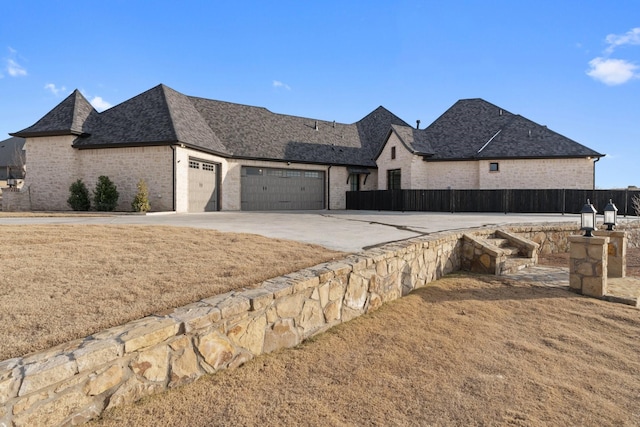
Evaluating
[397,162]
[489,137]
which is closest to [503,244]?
[397,162]

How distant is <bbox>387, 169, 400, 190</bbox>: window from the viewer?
925 inches

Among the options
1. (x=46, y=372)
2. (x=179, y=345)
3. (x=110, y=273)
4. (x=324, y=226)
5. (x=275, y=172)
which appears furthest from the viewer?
(x=275, y=172)

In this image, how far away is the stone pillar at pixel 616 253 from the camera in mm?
7242

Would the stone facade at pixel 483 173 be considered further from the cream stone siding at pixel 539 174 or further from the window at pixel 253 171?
the window at pixel 253 171

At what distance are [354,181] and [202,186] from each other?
11588mm

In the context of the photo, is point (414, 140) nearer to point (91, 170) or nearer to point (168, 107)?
point (168, 107)

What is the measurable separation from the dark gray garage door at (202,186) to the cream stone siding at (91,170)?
148cm

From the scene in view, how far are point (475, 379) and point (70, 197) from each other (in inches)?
725

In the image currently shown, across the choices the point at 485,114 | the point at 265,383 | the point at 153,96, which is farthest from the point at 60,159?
the point at 485,114

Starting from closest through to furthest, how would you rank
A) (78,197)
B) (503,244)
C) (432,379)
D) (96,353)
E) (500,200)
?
(96,353), (432,379), (503,244), (78,197), (500,200)

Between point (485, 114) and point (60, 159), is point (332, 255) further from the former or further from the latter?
point (485, 114)

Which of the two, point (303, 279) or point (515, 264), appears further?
point (515, 264)

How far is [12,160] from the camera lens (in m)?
35.2

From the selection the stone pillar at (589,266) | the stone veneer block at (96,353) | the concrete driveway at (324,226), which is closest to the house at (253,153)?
the concrete driveway at (324,226)
